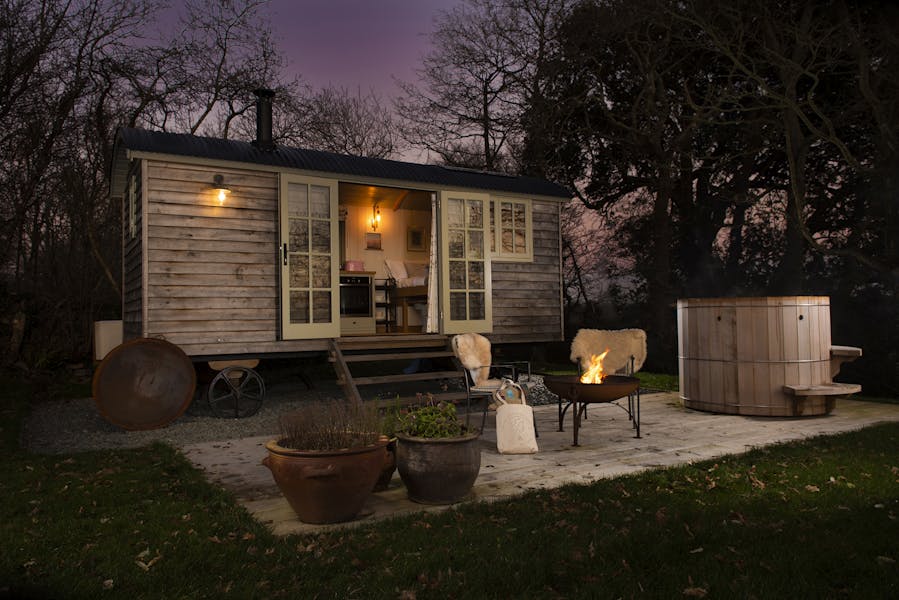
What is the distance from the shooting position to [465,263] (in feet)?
27.8

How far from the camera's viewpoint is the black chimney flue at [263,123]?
7.52m

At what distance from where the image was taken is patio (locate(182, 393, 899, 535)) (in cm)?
392

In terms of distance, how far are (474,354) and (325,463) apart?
3.20 metres

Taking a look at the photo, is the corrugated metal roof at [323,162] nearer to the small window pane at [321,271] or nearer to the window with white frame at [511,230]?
the window with white frame at [511,230]

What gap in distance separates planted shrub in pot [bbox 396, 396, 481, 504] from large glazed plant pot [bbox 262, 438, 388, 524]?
1.10 ft

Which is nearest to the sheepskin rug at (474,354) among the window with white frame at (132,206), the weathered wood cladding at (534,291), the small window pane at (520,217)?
the weathered wood cladding at (534,291)

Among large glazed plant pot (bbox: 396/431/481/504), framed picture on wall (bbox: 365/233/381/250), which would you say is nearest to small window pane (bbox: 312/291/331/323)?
framed picture on wall (bbox: 365/233/381/250)

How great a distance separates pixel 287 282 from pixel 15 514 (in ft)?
13.0

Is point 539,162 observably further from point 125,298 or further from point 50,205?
point 50,205

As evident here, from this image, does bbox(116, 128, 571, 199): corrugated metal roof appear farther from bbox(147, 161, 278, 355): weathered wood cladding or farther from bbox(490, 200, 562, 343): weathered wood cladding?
bbox(490, 200, 562, 343): weathered wood cladding

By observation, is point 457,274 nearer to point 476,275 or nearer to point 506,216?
point 476,275

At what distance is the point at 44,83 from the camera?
35.4 ft

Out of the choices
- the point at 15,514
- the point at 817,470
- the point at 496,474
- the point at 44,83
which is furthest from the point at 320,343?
the point at 44,83

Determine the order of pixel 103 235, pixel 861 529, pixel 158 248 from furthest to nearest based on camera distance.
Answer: pixel 103 235 → pixel 158 248 → pixel 861 529
